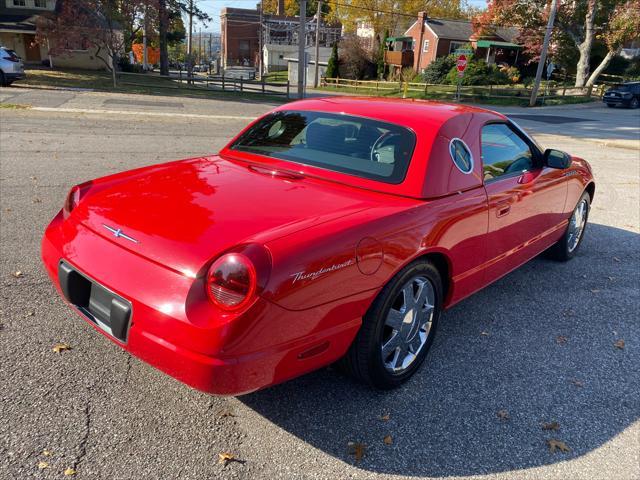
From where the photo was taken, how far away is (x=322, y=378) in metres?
2.98

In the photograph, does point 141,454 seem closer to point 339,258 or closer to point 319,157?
point 339,258

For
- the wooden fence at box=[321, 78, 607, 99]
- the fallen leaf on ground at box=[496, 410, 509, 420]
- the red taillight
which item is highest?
the wooden fence at box=[321, 78, 607, 99]

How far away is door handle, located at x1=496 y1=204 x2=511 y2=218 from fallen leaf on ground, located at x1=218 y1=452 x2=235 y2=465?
230 cm

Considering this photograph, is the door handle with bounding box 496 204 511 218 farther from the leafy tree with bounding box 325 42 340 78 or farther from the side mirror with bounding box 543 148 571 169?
the leafy tree with bounding box 325 42 340 78

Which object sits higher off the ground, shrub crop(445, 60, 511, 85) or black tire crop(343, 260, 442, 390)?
shrub crop(445, 60, 511, 85)

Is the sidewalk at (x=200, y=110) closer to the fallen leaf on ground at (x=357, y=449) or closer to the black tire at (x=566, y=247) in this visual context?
the black tire at (x=566, y=247)

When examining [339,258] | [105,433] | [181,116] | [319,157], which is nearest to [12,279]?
[105,433]

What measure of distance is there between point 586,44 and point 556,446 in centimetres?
4079

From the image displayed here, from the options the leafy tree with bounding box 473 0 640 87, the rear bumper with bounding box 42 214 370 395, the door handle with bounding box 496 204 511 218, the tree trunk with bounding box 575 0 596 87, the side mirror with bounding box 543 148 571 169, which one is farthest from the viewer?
the tree trunk with bounding box 575 0 596 87

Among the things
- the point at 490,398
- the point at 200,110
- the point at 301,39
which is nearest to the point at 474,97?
the point at 301,39

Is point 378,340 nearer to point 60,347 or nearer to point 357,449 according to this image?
point 357,449

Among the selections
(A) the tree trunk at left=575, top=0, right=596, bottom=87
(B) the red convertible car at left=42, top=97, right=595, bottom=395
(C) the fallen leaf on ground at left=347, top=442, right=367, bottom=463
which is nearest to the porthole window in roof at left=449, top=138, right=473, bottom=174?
(B) the red convertible car at left=42, top=97, right=595, bottom=395

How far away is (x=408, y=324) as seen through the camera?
9.45 ft

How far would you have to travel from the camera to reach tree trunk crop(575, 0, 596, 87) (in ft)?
111
